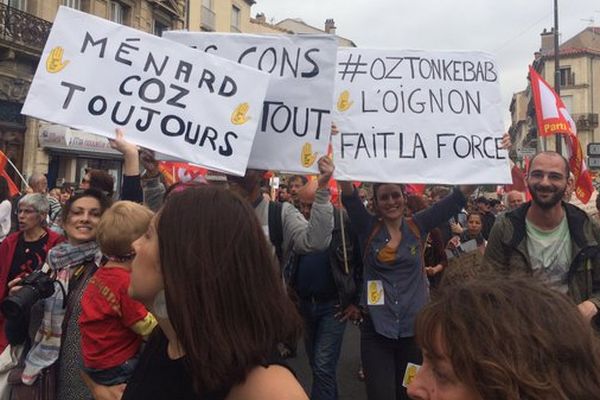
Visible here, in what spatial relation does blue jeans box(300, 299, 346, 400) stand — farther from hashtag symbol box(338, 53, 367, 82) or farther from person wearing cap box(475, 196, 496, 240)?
person wearing cap box(475, 196, 496, 240)

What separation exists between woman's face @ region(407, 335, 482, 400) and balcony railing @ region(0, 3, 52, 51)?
62.0 feet

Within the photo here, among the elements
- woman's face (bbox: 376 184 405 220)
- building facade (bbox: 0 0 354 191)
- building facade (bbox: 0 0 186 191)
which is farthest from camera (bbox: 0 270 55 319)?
building facade (bbox: 0 0 354 191)

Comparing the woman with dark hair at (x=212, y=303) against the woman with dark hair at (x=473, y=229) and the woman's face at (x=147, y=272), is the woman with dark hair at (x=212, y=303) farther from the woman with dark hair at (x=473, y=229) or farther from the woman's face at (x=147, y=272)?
the woman with dark hair at (x=473, y=229)

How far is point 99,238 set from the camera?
8.74ft

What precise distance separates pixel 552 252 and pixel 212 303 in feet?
7.38

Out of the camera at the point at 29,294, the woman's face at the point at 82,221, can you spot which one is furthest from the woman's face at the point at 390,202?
the camera at the point at 29,294

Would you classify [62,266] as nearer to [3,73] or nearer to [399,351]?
[399,351]

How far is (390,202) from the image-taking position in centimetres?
364

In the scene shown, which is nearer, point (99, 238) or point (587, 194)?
point (99, 238)

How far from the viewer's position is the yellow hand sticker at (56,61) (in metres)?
2.97

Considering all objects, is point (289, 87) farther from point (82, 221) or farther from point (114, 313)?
point (114, 313)

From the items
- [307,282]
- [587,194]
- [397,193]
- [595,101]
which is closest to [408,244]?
[397,193]

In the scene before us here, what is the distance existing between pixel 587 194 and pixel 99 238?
5903 millimetres

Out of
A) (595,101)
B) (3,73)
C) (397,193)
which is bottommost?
(397,193)
